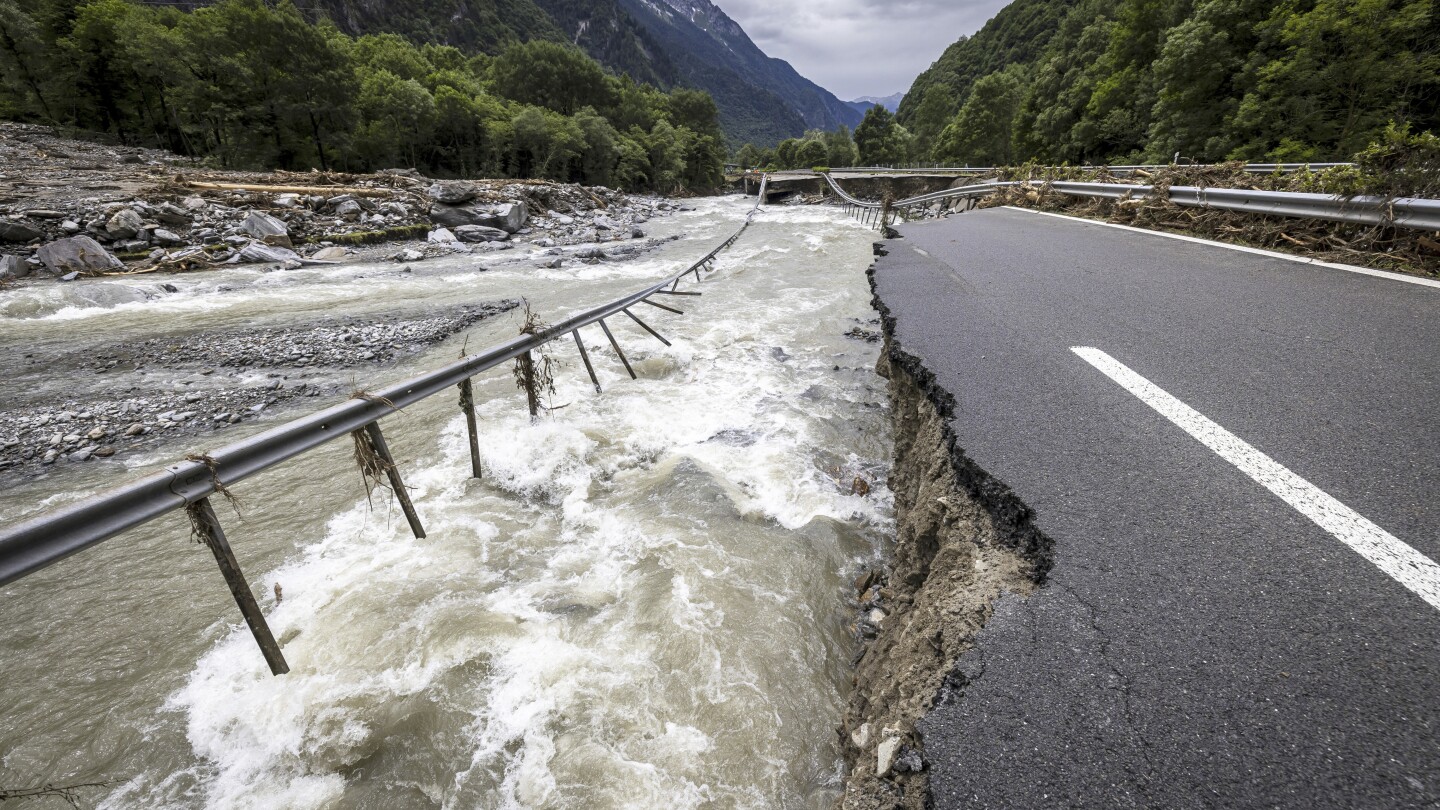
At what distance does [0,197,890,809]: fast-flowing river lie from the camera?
2.25 meters

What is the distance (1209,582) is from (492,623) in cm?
334

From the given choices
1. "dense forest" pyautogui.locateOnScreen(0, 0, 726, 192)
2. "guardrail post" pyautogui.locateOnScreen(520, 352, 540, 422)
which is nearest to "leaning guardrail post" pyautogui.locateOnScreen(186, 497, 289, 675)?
"guardrail post" pyautogui.locateOnScreen(520, 352, 540, 422)

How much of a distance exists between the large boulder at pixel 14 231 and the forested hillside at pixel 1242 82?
3328cm

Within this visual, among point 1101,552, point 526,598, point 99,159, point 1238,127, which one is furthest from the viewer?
point 99,159

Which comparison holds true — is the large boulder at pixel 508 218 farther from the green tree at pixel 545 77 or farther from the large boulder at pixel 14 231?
the green tree at pixel 545 77

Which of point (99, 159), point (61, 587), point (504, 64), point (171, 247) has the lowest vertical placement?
point (61, 587)

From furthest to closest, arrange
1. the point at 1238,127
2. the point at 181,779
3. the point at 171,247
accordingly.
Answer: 1. the point at 1238,127
2. the point at 171,247
3. the point at 181,779

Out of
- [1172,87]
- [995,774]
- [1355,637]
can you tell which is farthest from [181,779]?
[1172,87]

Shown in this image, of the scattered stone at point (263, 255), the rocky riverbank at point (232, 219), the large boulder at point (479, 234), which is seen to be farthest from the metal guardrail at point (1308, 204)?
the scattered stone at point (263, 255)

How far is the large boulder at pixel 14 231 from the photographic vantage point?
11000 mm

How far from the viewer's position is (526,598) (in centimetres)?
315

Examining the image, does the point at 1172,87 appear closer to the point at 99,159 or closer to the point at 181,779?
the point at 181,779

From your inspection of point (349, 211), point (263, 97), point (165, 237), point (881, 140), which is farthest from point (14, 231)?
point (881, 140)

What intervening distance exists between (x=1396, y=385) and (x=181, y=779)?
6.47m
